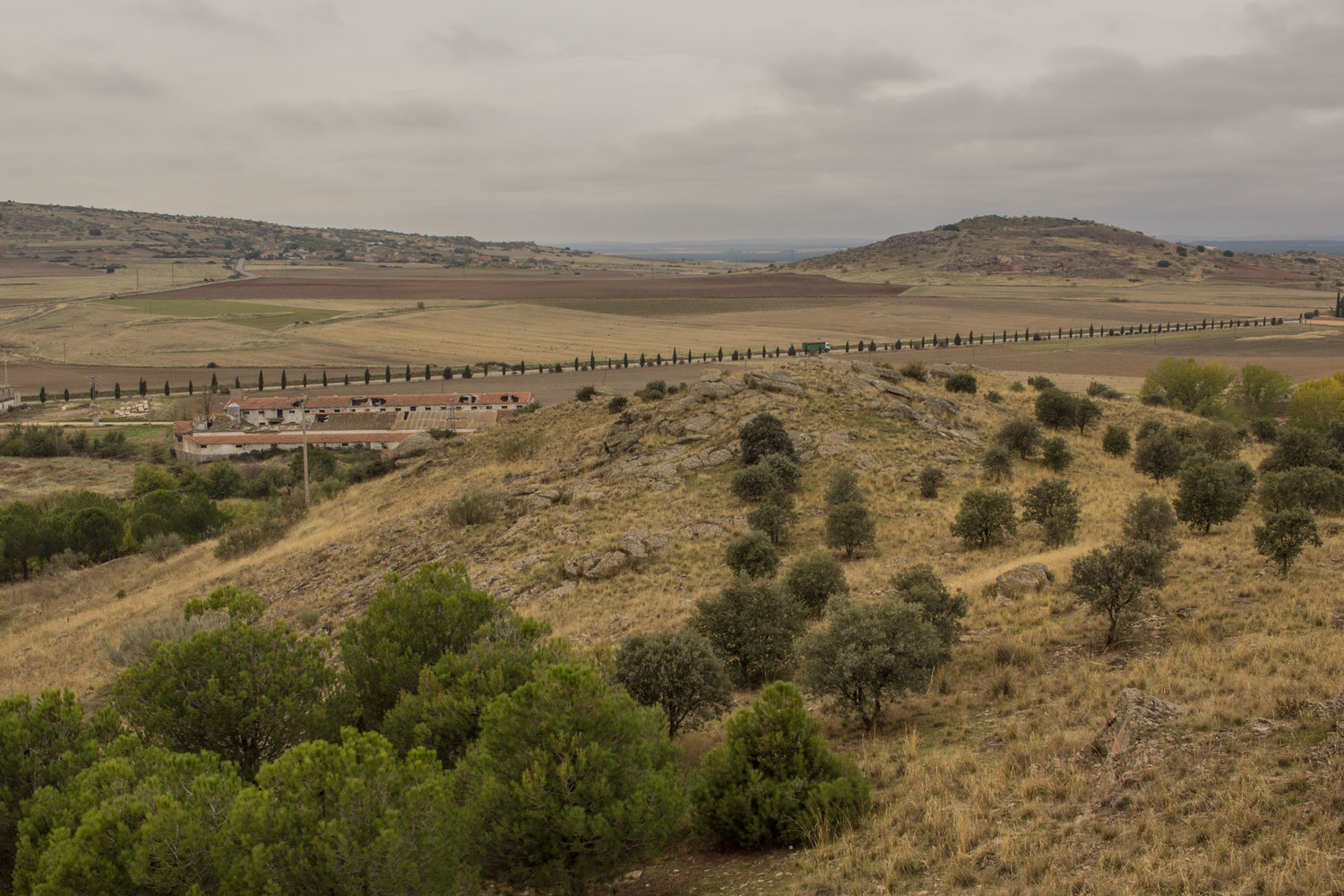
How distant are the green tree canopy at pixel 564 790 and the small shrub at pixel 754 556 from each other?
1301cm

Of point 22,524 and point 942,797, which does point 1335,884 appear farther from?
point 22,524

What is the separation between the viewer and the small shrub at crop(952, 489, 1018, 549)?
25219mm

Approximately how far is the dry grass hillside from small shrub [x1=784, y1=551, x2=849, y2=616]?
2.92 feet

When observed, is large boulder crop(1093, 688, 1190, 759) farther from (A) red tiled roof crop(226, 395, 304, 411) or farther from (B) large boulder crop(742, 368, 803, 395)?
(A) red tiled roof crop(226, 395, 304, 411)

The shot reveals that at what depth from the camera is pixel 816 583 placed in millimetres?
21188

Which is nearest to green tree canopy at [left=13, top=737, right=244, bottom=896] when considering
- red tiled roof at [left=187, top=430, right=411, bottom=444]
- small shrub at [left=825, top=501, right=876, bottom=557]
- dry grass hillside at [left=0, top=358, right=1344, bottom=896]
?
dry grass hillside at [left=0, top=358, right=1344, bottom=896]

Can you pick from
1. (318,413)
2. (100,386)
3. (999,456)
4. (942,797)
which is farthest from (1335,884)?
(100,386)

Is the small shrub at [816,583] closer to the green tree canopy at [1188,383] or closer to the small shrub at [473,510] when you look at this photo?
the small shrub at [473,510]

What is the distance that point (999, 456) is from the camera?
33.2 meters

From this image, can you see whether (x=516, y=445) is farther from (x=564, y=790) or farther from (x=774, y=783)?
(x=564, y=790)

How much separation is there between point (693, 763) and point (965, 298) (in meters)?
178

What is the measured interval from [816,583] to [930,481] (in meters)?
11.8

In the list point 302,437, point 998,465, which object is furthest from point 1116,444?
point 302,437

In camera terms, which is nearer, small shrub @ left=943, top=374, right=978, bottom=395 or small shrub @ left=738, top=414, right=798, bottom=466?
small shrub @ left=738, top=414, right=798, bottom=466
